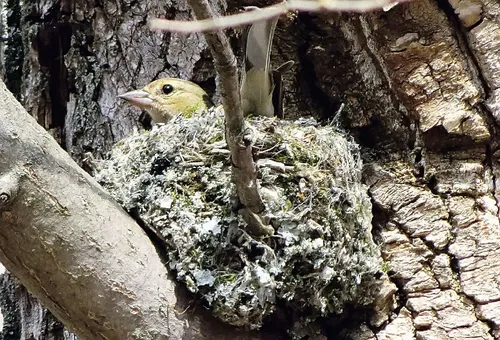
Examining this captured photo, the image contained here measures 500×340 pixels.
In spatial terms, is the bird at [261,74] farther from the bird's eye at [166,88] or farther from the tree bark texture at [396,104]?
the bird's eye at [166,88]

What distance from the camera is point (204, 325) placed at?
2.65 m

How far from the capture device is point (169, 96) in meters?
4.01

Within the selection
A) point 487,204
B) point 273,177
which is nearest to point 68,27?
point 273,177

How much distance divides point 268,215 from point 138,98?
136 centimetres

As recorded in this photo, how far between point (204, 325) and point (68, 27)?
1.99 meters

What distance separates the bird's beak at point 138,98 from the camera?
3.74 metres

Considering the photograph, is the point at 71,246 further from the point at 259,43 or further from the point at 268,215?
the point at 259,43

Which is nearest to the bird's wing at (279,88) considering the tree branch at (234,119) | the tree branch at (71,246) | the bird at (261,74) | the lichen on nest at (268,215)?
the bird at (261,74)

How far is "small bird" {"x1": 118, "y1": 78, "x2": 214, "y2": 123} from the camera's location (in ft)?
12.4

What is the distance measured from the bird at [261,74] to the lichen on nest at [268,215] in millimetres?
352

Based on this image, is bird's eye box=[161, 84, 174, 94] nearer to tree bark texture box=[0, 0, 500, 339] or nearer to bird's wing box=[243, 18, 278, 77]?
tree bark texture box=[0, 0, 500, 339]

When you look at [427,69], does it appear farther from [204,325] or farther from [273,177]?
[204,325]

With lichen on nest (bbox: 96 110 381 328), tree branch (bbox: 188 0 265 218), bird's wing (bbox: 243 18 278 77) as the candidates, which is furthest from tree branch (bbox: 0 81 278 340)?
bird's wing (bbox: 243 18 278 77)

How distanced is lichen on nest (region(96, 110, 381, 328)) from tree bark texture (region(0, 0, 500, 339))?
154 millimetres
